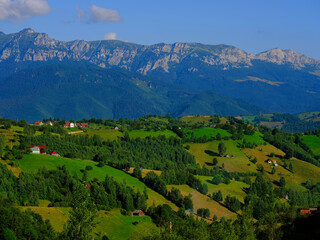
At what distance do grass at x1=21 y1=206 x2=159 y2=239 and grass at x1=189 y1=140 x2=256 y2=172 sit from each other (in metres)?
86.4

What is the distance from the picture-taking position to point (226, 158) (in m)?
183

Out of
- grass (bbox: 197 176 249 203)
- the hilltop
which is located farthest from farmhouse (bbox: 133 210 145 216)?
grass (bbox: 197 176 249 203)

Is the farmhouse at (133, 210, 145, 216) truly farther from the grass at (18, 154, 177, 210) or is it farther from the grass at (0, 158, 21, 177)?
the grass at (0, 158, 21, 177)

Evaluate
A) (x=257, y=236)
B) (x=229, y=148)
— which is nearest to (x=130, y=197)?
(x=257, y=236)

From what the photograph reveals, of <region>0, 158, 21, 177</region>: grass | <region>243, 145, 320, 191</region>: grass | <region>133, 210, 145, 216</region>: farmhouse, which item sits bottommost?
<region>243, 145, 320, 191</region>: grass

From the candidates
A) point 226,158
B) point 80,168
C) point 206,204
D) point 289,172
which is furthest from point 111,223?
point 289,172

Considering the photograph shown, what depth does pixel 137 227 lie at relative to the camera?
286 feet

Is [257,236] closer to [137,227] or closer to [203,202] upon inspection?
[137,227]

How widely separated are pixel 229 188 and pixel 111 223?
198ft

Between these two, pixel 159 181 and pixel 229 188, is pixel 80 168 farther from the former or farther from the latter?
pixel 229 188

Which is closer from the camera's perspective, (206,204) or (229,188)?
(206,204)

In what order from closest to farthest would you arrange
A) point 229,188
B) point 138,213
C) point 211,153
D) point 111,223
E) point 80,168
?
point 111,223, point 138,213, point 80,168, point 229,188, point 211,153

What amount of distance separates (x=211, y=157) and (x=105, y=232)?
112 meters

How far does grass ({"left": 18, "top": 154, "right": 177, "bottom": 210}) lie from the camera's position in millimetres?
112706
